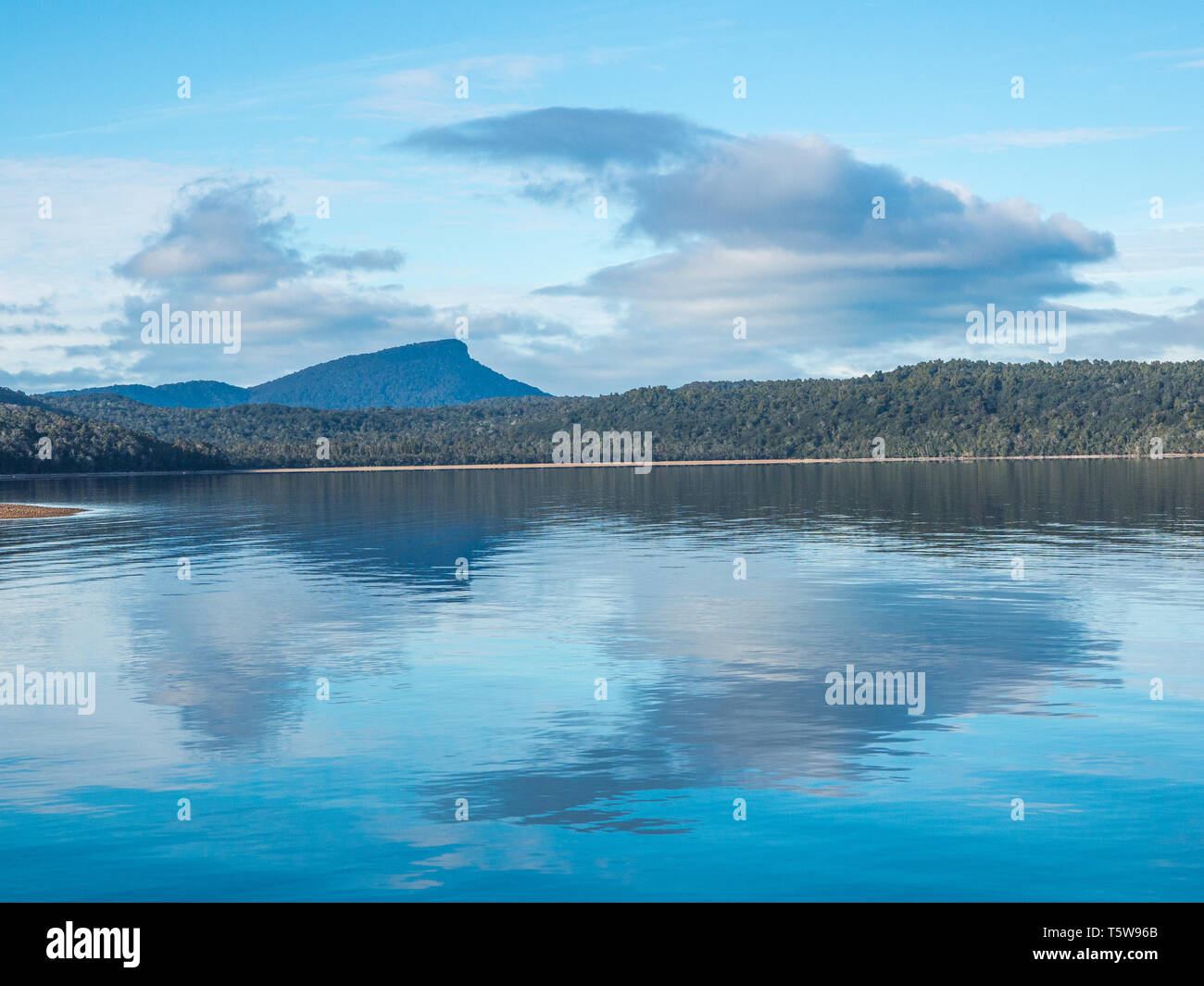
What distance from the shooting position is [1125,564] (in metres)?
70.2

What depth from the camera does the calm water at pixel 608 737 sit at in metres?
21.2

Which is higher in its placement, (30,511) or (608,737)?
(30,511)

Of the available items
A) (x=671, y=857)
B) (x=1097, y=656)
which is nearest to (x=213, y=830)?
(x=671, y=857)

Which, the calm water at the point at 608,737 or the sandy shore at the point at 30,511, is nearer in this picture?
the calm water at the point at 608,737

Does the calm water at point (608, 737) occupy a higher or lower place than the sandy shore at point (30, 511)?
lower

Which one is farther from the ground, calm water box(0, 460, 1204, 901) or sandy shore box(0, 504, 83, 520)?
sandy shore box(0, 504, 83, 520)

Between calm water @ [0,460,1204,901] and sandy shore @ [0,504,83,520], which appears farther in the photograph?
sandy shore @ [0,504,83,520]

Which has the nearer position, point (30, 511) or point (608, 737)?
point (608, 737)

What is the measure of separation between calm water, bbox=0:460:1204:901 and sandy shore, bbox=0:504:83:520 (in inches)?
2865

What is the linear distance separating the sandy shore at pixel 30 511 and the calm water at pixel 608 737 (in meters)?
72.8

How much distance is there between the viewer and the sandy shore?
451 feet

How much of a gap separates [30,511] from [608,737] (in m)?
134

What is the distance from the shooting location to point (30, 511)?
475 ft
